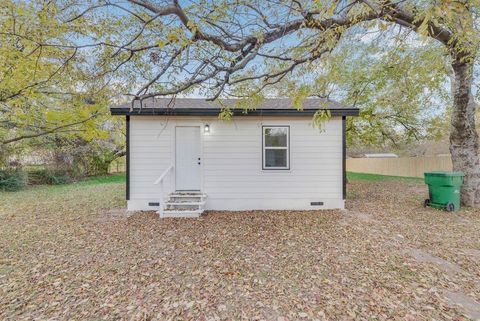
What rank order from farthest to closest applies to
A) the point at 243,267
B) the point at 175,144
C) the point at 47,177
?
the point at 47,177
the point at 175,144
the point at 243,267

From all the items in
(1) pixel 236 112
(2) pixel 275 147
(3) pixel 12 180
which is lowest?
(3) pixel 12 180

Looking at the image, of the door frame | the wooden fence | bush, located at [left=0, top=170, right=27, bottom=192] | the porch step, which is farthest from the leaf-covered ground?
the wooden fence

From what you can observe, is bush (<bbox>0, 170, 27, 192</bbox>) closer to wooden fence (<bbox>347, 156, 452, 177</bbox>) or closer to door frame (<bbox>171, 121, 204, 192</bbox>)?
door frame (<bbox>171, 121, 204, 192</bbox>)

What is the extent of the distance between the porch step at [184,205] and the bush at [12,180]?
8.74m

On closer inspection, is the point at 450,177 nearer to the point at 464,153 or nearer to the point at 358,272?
the point at 464,153

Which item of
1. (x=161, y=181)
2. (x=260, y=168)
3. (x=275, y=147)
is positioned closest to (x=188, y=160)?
(x=161, y=181)

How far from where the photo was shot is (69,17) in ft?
14.7

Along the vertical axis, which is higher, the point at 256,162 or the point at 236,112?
the point at 236,112

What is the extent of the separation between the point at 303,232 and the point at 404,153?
26.3 meters

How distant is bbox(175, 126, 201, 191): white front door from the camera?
7.02 m

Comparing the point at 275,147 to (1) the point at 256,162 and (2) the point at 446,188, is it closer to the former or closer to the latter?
(1) the point at 256,162

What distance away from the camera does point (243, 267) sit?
3.56 metres

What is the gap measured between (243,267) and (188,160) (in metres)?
4.08

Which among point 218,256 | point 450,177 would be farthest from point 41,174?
point 450,177
